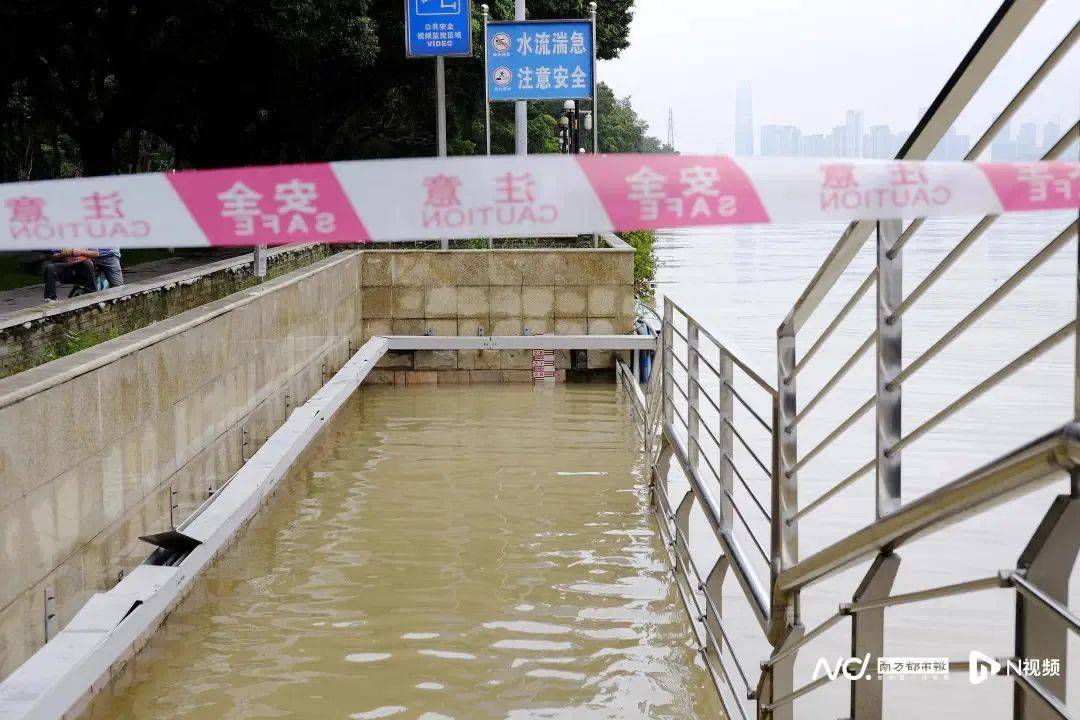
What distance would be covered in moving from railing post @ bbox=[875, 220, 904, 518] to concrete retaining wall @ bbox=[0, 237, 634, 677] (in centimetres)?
276

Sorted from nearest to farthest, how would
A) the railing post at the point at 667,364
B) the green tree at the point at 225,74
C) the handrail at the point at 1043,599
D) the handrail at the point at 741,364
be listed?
the handrail at the point at 1043,599 → the handrail at the point at 741,364 → the railing post at the point at 667,364 → the green tree at the point at 225,74

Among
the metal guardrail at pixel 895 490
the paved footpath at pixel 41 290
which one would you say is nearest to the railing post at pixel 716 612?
the metal guardrail at pixel 895 490

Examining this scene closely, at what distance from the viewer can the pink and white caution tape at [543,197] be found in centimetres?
298

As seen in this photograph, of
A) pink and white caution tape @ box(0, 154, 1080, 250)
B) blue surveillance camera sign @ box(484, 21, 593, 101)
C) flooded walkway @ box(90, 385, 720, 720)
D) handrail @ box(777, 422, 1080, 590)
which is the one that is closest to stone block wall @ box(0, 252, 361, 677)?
flooded walkway @ box(90, 385, 720, 720)

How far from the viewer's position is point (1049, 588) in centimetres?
227

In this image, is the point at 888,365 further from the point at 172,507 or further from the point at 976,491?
the point at 172,507

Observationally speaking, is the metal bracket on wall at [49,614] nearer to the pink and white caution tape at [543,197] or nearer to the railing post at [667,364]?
the pink and white caution tape at [543,197]

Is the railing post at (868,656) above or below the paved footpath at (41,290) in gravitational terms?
below

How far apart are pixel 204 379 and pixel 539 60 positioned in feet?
39.0

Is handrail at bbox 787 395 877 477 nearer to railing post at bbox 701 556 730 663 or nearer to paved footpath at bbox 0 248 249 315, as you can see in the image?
railing post at bbox 701 556 730 663

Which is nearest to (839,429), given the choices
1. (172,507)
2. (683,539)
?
(683,539)

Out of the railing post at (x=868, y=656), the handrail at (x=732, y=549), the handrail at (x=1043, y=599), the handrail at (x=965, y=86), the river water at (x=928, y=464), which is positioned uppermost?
the handrail at (x=965, y=86)

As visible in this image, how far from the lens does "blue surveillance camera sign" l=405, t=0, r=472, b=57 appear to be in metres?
16.7

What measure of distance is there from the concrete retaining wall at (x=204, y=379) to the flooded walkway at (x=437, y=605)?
0.51 meters
